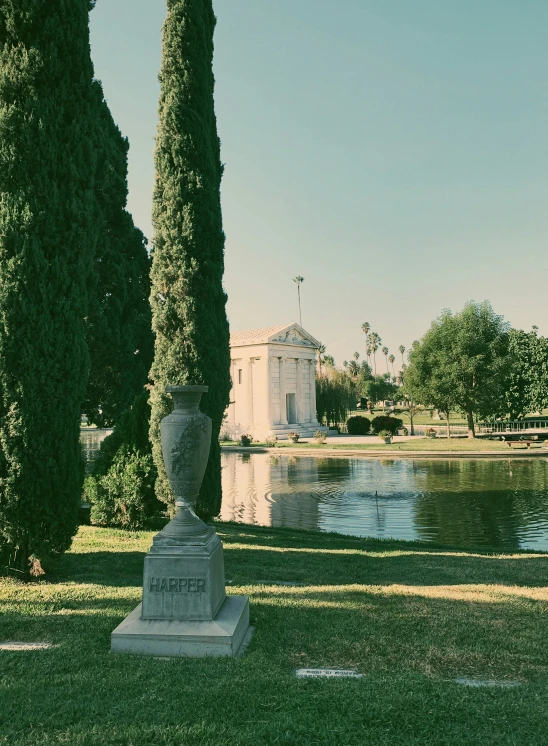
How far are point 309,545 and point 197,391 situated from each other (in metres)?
5.82

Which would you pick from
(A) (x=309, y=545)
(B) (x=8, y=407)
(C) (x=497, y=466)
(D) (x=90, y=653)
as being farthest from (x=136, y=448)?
(C) (x=497, y=466)

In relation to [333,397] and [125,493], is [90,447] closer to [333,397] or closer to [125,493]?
[333,397]

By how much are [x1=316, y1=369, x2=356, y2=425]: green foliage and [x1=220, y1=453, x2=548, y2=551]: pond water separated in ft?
101

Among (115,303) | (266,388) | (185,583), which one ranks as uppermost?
(115,303)

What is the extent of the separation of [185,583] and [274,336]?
50095 mm

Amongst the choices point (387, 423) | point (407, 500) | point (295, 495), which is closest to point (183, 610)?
point (407, 500)

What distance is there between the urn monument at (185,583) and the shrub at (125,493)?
5551mm

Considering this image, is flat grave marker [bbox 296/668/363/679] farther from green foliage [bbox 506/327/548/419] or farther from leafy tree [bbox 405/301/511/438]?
green foliage [bbox 506/327/548/419]

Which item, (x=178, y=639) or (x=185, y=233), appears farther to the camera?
(x=185, y=233)

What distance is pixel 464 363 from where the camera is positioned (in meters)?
39.2

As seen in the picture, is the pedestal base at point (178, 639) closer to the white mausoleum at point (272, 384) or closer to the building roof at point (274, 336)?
the white mausoleum at point (272, 384)

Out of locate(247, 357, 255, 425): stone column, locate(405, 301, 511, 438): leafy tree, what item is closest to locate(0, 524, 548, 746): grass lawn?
locate(405, 301, 511, 438): leafy tree

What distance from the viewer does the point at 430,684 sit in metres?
3.96

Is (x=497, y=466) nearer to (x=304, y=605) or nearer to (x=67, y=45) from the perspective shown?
(x=304, y=605)
